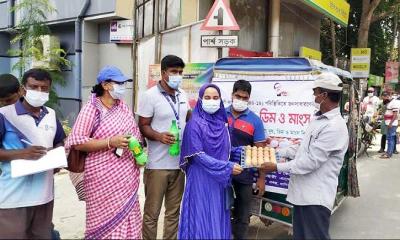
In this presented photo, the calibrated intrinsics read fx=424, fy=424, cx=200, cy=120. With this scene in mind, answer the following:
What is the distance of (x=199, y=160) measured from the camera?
3.55 meters

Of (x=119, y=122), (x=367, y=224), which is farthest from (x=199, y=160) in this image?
(x=367, y=224)

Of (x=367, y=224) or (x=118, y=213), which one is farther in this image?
(x=367, y=224)

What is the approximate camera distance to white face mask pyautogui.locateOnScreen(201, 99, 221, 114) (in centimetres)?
362

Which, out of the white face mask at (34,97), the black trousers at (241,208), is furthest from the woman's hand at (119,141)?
the black trousers at (241,208)

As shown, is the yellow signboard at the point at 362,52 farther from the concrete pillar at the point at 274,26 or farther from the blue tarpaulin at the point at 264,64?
the blue tarpaulin at the point at 264,64

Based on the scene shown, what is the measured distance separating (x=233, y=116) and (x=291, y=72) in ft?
2.44

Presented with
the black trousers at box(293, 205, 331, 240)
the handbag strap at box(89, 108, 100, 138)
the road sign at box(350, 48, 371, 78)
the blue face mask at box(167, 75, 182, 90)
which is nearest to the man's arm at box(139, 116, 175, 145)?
the blue face mask at box(167, 75, 182, 90)

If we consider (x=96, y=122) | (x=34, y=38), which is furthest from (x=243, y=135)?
(x=34, y=38)

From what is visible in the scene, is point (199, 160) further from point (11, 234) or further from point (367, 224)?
point (367, 224)

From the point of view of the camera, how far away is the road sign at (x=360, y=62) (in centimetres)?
1435

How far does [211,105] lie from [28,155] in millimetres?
1504

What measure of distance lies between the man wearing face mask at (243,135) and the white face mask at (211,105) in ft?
1.58

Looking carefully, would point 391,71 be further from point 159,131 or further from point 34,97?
point 34,97

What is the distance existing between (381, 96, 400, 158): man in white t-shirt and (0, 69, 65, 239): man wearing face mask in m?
10.2
